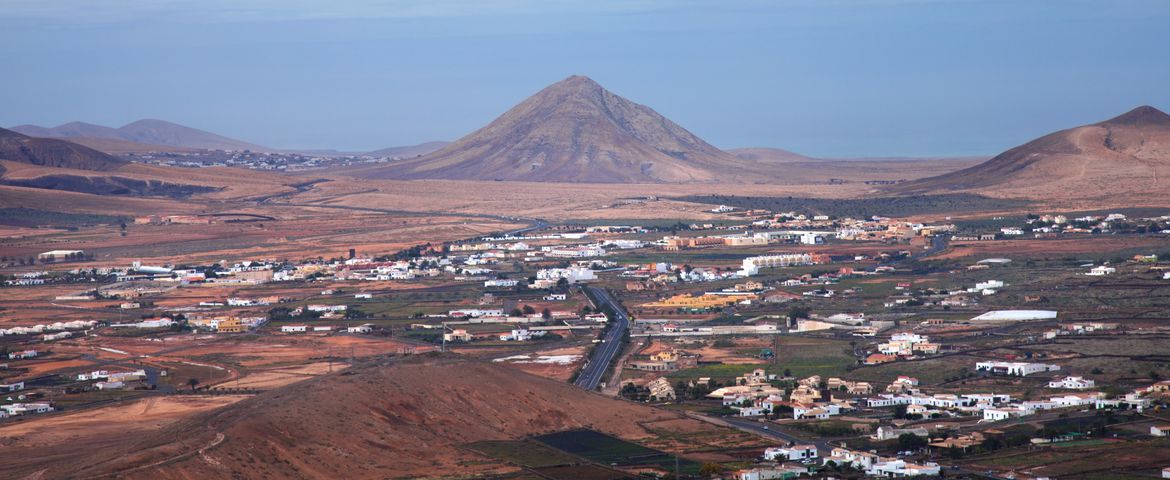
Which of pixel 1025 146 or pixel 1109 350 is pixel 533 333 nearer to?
pixel 1109 350

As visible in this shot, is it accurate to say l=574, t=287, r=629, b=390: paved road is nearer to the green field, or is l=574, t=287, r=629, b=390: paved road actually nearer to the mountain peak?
the green field

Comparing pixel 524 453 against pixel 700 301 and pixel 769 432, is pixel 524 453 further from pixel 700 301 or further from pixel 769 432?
pixel 700 301

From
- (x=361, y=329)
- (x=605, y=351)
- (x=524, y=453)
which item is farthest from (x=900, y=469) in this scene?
(x=361, y=329)

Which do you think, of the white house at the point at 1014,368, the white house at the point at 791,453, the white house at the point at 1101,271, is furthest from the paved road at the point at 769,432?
the white house at the point at 1101,271

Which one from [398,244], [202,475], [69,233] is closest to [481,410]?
[202,475]

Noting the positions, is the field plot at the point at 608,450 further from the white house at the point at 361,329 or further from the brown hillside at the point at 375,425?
the white house at the point at 361,329

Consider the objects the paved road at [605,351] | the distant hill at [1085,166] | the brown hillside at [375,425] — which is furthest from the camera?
the distant hill at [1085,166]
